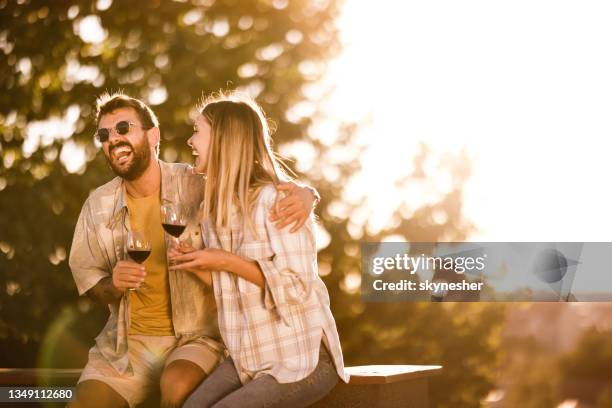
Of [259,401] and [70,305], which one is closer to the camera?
[259,401]

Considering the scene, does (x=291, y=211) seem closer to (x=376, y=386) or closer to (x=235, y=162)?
(x=235, y=162)

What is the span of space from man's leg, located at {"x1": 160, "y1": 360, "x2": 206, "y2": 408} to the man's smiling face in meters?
1.02

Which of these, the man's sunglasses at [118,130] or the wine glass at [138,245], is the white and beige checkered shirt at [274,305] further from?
the man's sunglasses at [118,130]

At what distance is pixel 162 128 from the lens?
10.0 metres

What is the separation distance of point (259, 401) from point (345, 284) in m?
6.07

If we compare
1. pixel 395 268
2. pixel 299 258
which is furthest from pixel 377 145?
pixel 299 258

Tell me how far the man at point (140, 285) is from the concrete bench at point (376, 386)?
2.18 feet

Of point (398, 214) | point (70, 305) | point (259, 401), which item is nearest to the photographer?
point (259, 401)

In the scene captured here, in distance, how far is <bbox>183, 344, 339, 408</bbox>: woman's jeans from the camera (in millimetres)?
4191

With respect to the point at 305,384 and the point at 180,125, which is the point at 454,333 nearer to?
the point at 180,125

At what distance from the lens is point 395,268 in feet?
33.6

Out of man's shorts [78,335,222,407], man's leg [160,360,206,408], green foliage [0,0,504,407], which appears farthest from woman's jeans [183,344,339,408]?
green foliage [0,0,504,407]

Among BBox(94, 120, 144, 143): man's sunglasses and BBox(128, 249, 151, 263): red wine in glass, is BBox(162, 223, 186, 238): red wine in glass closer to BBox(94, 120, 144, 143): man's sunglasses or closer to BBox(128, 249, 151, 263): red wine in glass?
BBox(128, 249, 151, 263): red wine in glass

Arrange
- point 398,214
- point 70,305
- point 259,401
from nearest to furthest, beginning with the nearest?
1. point 259,401
2. point 70,305
3. point 398,214
